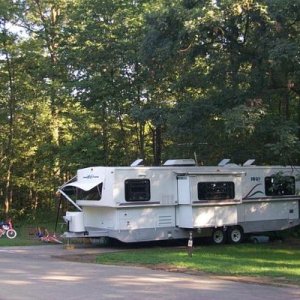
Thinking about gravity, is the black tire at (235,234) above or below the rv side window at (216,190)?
below

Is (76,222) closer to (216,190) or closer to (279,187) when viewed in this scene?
(216,190)

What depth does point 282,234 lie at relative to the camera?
80.9ft

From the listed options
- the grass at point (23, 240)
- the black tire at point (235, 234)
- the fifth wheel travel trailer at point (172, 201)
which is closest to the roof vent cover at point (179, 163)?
the fifth wheel travel trailer at point (172, 201)

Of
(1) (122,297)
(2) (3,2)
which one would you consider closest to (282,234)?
(1) (122,297)

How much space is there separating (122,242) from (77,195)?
8.58ft

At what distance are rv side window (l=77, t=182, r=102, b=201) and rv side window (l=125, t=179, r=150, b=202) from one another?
1071mm

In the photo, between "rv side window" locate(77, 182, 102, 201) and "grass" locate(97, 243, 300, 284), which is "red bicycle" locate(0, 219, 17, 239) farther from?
"grass" locate(97, 243, 300, 284)

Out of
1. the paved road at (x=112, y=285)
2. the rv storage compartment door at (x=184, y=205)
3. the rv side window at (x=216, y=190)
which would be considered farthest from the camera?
the rv side window at (x=216, y=190)

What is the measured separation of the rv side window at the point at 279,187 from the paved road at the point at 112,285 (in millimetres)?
9646

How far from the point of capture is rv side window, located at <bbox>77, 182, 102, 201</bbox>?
2028cm

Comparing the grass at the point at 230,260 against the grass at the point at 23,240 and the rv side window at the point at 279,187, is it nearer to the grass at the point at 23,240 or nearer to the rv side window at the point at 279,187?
the rv side window at the point at 279,187

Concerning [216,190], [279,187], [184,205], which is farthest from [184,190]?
[279,187]

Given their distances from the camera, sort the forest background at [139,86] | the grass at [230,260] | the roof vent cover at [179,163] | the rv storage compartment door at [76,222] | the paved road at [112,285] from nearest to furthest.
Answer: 1. the paved road at [112,285]
2. the grass at [230,260]
3. the forest background at [139,86]
4. the rv storage compartment door at [76,222]
5. the roof vent cover at [179,163]

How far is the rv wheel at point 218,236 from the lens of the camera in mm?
21891
